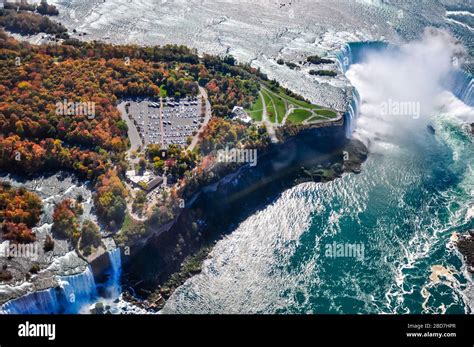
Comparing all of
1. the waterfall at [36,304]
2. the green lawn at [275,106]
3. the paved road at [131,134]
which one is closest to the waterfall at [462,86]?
the green lawn at [275,106]

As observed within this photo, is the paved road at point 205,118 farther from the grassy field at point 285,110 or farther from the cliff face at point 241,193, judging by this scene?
the cliff face at point 241,193

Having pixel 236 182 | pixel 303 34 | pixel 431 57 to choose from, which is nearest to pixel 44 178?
pixel 236 182

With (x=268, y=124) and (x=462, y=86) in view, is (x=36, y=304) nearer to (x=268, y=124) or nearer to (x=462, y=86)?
(x=268, y=124)

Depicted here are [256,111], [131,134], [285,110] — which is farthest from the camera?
[285,110]

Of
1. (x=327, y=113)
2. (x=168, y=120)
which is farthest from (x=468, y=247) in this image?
(x=168, y=120)

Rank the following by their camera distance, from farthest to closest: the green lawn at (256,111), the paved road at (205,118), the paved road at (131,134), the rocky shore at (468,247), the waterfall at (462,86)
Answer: the waterfall at (462,86), the green lawn at (256,111), the paved road at (205,118), the paved road at (131,134), the rocky shore at (468,247)

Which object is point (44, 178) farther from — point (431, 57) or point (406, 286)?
point (431, 57)
